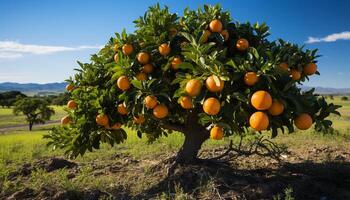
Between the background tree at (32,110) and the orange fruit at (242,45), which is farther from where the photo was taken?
the background tree at (32,110)

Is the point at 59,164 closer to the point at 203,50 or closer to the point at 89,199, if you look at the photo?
the point at 89,199

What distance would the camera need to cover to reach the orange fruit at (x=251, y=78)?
3.42 m

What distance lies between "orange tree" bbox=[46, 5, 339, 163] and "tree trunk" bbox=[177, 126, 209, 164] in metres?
0.33

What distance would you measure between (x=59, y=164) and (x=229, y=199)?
4.35 meters

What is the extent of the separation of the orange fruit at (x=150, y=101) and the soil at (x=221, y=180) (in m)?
1.20

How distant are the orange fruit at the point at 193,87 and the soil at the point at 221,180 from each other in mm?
1442

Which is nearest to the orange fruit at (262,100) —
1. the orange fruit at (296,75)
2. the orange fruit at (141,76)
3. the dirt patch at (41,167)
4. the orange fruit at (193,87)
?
the orange fruit at (193,87)

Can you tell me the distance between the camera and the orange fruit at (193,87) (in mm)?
3443

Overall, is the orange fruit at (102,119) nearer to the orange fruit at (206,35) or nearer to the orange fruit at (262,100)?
the orange fruit at (206,35)

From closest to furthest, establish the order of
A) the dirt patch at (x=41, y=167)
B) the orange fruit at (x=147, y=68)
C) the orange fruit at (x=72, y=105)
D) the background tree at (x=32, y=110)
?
1. the orange fruit at (x=147, y=68)
2. the orange fruit at (x=72, y=105)
3. the dirt patch at (x=41, y=167)
4. the background tree at (x=32, y=110)

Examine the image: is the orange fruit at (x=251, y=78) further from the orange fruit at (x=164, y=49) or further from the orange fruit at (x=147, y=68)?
the orange fruit at (x=147, y=68)

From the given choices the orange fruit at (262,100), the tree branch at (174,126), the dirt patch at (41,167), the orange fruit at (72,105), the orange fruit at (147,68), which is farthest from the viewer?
the dirt patch at (41,167)

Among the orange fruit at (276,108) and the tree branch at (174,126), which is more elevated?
the orange fruit at (276,108)

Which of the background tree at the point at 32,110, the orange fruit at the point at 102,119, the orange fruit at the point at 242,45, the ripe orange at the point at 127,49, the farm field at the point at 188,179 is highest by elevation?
the orange fruit at the point at 242,45
